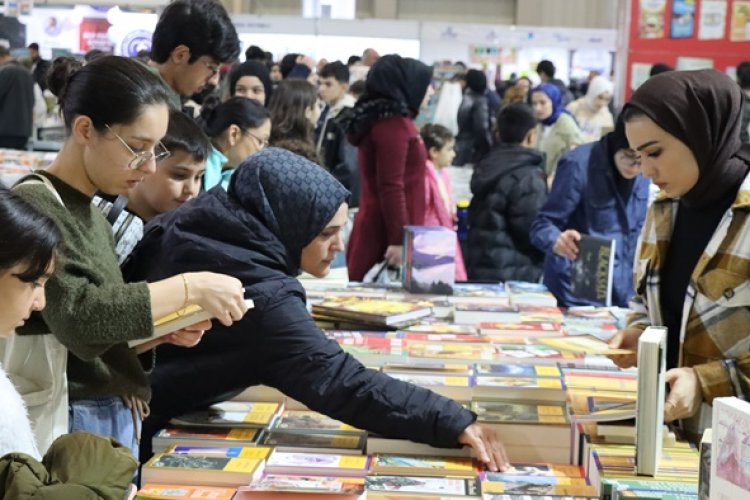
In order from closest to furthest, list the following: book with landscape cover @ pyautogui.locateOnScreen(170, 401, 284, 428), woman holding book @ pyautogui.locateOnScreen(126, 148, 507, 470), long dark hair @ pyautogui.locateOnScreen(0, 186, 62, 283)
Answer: long dark hair @ pyautogui.locateOnScreen(0, 186, 62, 283) < woman holding book @ pyautogui.locateOnScreen(126, 148, 507, 470) < book with landscape cover @ pyautogui.locateOnScreen(170, 401, 284, 428)

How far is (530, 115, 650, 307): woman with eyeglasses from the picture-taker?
4.18 m

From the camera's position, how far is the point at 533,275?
565 centimetres

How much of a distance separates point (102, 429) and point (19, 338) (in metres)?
0.29

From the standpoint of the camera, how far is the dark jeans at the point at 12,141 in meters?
10.3

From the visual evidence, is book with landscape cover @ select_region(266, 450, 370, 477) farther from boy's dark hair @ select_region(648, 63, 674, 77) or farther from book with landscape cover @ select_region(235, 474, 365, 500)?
boy's dark hair @ select_region(648, 63, 674, 77)

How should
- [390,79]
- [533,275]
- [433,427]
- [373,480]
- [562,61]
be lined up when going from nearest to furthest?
[373,480]
[433,427]
[390,79]
[533,275]
[562,61]

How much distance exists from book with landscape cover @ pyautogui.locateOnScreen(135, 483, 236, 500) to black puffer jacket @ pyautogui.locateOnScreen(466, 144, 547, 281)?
12.0 feet

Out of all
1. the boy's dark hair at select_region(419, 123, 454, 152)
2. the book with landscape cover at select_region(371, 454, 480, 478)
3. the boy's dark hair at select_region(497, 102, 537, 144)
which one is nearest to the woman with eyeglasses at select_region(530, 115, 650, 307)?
the boy's dark hair at select_region(497, 102, 537, 144)

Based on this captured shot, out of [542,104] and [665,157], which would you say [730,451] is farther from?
[542,104]

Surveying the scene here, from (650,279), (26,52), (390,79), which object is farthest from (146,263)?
(26,52)

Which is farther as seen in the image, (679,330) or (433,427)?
(679,330)

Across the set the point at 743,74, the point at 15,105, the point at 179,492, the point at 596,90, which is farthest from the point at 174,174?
the point at 596,90

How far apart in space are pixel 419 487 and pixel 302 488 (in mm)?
225

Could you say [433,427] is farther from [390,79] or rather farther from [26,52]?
[26,52]
